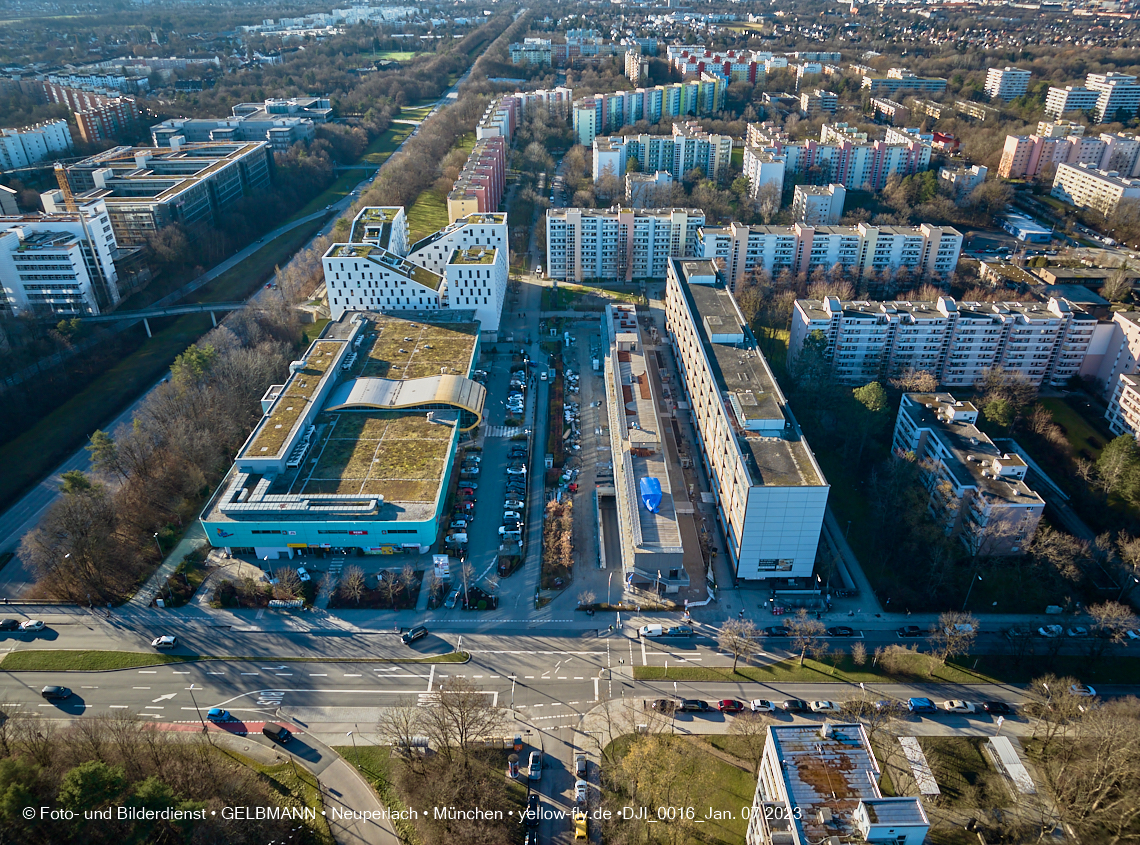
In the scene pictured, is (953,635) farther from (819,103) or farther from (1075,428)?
(819,103)

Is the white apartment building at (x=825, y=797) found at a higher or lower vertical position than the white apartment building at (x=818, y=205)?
lower

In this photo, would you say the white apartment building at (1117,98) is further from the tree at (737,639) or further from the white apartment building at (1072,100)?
the tree at (737,639)

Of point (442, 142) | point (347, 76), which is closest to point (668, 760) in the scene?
point (442, 142)

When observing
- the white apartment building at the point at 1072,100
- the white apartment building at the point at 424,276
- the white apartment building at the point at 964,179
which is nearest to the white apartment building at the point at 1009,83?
the white apartment building at the point at 1072,100

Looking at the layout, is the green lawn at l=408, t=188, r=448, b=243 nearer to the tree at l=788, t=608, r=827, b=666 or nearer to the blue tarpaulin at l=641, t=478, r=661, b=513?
the blue tarpaulin at l=641, t=478, r=661, b=513

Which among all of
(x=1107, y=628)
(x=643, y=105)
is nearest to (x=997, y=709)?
(x=1107, y=628)

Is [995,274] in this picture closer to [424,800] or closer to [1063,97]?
[424,800]
